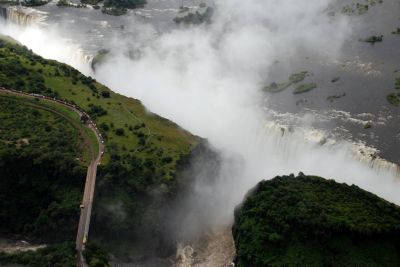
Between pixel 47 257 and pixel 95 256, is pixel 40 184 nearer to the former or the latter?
pixel 47 257

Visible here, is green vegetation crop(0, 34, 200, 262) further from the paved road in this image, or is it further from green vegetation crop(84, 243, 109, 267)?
green vegetation crop(84, 243, 109, 267)

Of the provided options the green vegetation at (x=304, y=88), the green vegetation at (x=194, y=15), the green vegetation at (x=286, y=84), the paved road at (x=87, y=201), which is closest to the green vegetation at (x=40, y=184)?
the paved road at (x=87, y=201)

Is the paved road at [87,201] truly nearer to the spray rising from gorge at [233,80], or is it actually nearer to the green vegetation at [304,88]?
the spray rising from gorge at [233,80]

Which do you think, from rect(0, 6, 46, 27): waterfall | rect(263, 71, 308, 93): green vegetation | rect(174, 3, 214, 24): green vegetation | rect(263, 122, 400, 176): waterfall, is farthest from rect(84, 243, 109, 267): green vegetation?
rect(0, 6, 46, 27): waterfall

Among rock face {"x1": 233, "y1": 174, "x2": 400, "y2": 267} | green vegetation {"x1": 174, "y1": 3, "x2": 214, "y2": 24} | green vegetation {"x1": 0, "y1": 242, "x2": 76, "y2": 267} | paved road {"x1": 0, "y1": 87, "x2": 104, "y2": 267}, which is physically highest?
green vegetation {"x1": 174, "y1": 3, "x2": 214, "y2": 24}

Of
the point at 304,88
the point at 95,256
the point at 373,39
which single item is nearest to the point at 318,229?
the point at 95,256

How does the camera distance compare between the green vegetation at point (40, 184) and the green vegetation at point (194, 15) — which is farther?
the green vegetation at point (194, 15)
